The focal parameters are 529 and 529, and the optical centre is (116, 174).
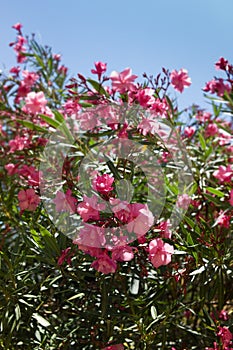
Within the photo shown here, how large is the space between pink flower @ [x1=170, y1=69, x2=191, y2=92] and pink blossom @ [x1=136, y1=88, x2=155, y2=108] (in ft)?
1.16

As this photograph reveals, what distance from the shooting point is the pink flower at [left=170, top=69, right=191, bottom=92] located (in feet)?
6.31

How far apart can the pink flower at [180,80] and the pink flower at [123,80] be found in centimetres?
39

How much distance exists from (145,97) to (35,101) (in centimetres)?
61

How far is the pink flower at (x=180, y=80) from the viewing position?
1.92 m

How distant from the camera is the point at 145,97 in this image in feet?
5.16

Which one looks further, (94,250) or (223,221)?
(223,221)

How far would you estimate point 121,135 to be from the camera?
1578 millimetres

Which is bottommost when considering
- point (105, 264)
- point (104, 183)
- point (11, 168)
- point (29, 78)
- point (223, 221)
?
point (105, 264)

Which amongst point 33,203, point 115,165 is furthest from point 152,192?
point 33,203

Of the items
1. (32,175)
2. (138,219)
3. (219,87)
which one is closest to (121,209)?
(138,219)

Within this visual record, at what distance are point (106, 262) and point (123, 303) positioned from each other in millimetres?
276

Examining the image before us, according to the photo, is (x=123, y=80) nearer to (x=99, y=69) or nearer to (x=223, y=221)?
(x=99, y=69)

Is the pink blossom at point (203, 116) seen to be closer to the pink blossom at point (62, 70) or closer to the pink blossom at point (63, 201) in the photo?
the pink blossom at point (62, 70)

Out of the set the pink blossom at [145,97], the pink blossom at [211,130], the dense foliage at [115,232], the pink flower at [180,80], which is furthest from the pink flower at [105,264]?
the pink blossom at [211,130]
